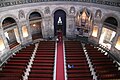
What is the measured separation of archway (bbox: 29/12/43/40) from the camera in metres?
30.5

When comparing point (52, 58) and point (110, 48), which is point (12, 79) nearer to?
point (52, 58)

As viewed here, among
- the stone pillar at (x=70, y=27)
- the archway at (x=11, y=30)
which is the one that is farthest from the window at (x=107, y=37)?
the archway at (x=11, y=30)

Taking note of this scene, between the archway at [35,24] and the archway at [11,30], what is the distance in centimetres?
330

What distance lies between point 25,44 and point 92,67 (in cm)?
1344

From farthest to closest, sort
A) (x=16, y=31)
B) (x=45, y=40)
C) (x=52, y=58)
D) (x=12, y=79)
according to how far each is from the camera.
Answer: (x=45, y=40) → (x=16, y=31) → (x=52, y=58) → (x=12, y=79)

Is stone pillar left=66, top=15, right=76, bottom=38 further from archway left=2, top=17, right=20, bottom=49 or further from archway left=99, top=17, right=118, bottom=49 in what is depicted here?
archway left=2, top=17, right=20, bottom=49

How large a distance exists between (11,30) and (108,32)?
17.5 metres

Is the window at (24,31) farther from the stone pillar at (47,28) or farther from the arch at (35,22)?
the stone pillar at (47,28)

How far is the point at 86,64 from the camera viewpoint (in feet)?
76.3

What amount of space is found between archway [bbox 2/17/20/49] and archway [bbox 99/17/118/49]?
49.4ft

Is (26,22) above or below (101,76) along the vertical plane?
above

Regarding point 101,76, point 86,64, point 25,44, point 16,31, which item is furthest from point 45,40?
point 101,76

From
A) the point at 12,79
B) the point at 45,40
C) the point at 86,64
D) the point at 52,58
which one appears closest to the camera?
the point at 12,79

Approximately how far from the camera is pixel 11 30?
3008 centimetres
